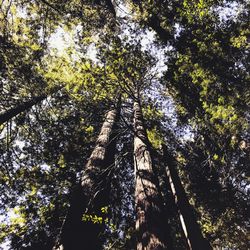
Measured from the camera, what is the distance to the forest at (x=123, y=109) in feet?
25.6

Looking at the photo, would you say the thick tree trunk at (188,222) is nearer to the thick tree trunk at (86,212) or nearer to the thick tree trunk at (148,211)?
the thick tree trunk at (86,212)

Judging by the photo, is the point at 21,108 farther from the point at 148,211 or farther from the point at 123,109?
the point at 148,211

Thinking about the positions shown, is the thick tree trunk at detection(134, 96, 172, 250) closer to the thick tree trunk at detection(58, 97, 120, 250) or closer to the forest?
the thick tree trunk at detection(58, 97, 120, 250)

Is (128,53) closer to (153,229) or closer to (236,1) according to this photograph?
(236,1)

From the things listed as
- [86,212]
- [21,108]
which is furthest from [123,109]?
[86,212]

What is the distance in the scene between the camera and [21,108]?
9742mm

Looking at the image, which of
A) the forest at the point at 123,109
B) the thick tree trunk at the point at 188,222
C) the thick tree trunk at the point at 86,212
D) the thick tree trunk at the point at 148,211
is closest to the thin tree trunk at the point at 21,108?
the forest at the point at 123,109

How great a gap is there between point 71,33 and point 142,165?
8.30 meters

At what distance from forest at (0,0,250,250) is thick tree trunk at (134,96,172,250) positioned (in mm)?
2525

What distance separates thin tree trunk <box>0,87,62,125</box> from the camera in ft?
28.5

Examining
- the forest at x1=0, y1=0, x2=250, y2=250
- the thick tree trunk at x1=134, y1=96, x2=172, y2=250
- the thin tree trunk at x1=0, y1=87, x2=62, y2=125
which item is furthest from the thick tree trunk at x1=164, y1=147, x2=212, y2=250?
the thin tree trunk at x1=0, y1=87, x2=62, y2=125

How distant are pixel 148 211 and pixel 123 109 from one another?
713 centimetres

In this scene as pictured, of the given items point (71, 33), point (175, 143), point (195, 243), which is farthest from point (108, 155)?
point (71, 33)

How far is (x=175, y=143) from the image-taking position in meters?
11.1
